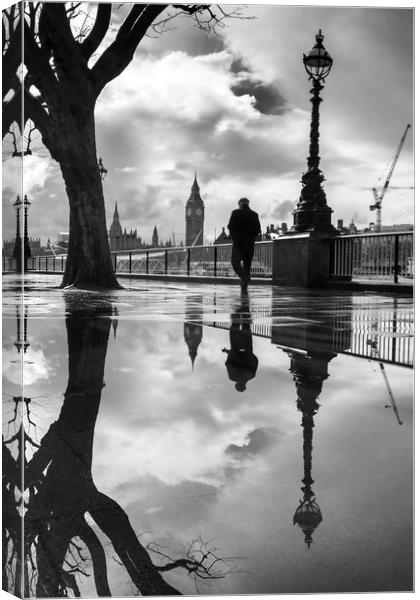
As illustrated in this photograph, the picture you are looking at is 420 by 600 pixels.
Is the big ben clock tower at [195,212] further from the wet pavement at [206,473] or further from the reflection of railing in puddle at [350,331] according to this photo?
the reflection of railing in puddle at [350,331]

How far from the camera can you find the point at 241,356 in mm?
3434

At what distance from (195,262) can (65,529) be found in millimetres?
17516

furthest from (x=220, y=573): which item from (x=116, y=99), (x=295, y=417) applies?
(x=116, y=99)

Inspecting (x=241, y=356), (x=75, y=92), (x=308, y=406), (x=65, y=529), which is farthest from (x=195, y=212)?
(x=75, y=92)

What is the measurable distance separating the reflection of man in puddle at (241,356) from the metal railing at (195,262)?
5167 mm

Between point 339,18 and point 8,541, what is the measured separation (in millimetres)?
2403

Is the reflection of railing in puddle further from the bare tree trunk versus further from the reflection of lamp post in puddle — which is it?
the bare tree trunk

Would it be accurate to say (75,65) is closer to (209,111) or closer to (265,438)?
(209,111)

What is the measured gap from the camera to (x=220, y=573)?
1.21 metres

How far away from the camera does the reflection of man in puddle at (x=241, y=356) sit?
2.80 metres

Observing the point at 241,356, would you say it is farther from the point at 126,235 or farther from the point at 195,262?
the point at 195,262

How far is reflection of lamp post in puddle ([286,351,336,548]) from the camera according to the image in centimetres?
130

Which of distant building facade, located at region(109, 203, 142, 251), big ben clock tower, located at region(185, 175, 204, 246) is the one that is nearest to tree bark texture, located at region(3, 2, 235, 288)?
big ben clock tower, located at region(185, 175, 204, 246)

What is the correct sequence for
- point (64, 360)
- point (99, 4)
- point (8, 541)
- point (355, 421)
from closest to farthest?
point (8, 541) < point (355, 421) < point (99, 4) < point (64, 360)
